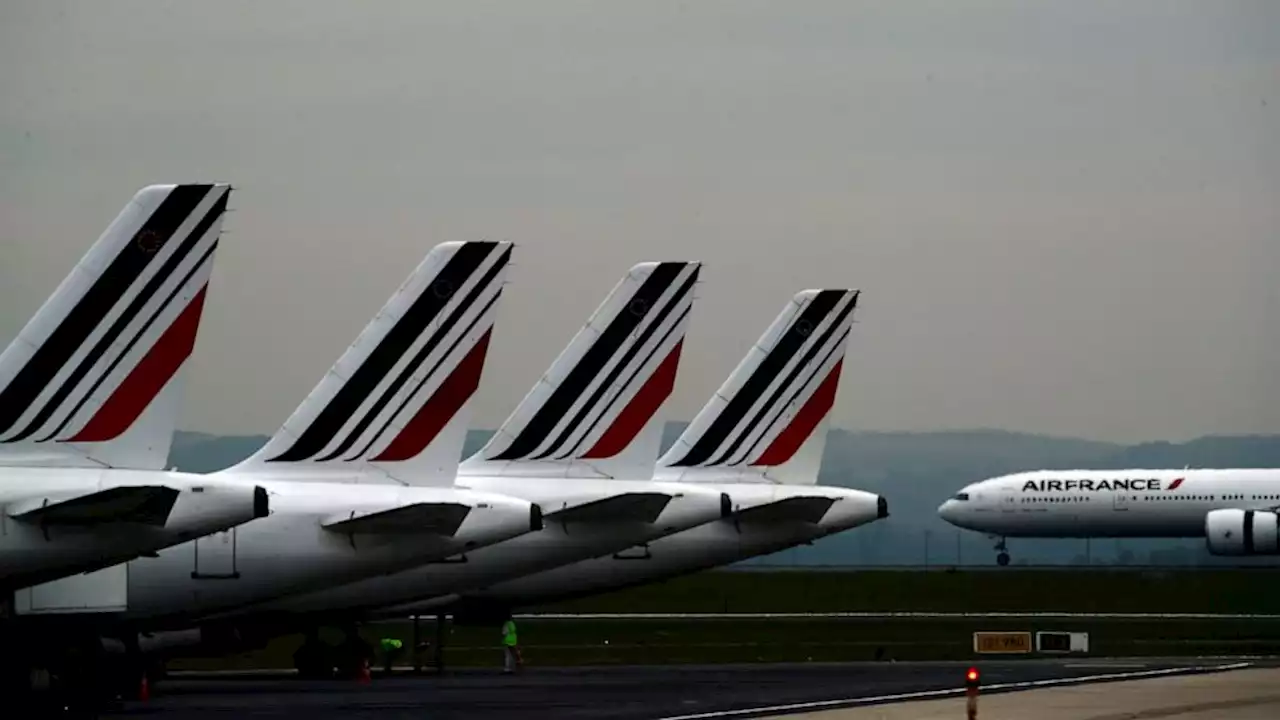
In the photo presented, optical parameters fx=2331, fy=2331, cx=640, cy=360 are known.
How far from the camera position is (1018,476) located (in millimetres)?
123875

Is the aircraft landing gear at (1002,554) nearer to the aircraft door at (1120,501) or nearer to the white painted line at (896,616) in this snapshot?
the aircraft door at (1120,501)

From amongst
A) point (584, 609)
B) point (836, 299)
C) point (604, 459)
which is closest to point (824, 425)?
point (836, 299)

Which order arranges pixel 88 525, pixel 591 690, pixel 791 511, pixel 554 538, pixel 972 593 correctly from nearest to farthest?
pixel 88 525 < pixel 591 690 < pixel 554 538 < pixel 791 511 < pixel 972 593

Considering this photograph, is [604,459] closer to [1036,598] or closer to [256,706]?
[256,706]

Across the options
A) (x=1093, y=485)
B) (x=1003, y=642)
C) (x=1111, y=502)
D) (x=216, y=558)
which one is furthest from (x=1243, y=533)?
(x=216, y=558)

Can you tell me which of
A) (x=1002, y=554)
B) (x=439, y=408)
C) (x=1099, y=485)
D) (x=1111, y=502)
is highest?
(x=1099, y=485)

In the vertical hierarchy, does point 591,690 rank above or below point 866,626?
below

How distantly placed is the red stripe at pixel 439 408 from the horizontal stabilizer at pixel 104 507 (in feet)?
36.1

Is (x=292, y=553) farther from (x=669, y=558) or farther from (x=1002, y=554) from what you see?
(x=1002, y=554)

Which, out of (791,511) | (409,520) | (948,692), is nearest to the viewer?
(409,520)

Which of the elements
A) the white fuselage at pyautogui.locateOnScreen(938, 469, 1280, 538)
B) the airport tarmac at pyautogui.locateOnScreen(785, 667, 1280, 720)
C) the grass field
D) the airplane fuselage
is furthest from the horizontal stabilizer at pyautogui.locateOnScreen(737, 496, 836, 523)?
the white fuselage at pyautogui.locateOnScreen(938, 469, 1280, 538)

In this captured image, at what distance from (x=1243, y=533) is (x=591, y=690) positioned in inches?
2353

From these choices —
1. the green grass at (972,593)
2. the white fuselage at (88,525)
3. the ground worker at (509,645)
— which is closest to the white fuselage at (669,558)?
the ground worker at (509,645)

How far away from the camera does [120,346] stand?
3186 centimetres
